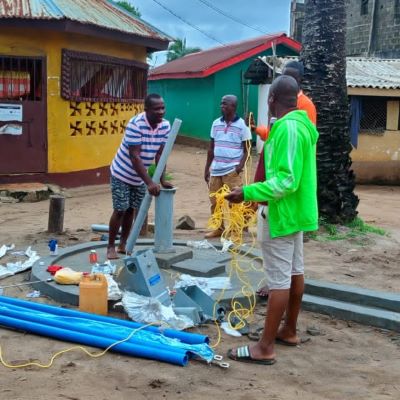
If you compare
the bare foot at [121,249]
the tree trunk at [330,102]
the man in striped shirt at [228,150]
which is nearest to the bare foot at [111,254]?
the bare foot at [121,249]

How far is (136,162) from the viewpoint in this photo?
5.49 metres

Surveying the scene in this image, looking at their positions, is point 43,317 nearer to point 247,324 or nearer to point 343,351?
point 247,324

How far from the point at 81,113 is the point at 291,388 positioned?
9322mm

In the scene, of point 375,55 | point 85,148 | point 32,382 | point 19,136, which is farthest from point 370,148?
point 32,382

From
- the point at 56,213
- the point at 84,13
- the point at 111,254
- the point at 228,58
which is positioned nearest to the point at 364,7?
the point at 228,58

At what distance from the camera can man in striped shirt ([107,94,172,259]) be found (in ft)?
18.2

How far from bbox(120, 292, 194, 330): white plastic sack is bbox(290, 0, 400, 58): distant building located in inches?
852

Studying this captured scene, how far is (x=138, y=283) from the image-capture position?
182 inches

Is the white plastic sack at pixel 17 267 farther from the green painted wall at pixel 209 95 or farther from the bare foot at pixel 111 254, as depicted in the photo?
the green painted wall at pixel 209 95

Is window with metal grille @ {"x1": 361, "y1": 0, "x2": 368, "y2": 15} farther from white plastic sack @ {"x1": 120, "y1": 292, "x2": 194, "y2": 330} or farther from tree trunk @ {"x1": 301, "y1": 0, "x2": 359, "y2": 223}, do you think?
white plastic sack @ {"x1": 120, "y1": 292, "x2": 194, "y2": 330}

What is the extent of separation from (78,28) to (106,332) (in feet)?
27.4

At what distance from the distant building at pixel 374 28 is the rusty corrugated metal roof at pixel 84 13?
1351 cm

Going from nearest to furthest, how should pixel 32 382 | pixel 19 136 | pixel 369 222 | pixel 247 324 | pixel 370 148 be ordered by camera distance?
pixel 32 382
pixel 247 324
pixel 369 222
pixel 19 136
pixel 370 148

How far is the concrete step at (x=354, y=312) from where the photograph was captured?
15.0 ft
